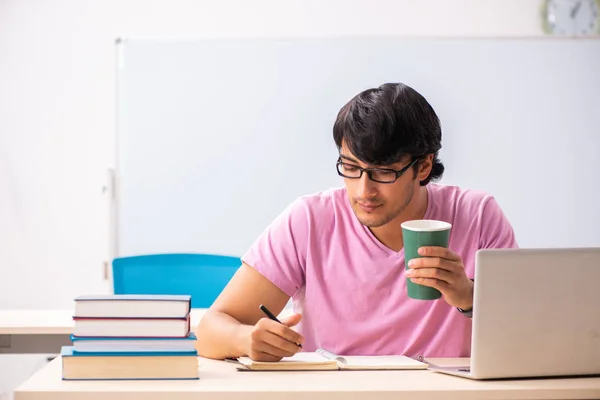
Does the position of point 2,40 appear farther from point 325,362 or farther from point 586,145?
point 325,362

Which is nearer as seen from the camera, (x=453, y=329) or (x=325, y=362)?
(x=325, y=362)

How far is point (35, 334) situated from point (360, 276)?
42.2 inches

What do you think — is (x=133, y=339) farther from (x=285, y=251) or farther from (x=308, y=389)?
(x=285, y=251)

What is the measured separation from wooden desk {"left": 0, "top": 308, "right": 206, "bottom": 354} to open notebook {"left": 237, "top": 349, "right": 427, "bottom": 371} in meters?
0.77

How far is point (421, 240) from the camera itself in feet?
4.92

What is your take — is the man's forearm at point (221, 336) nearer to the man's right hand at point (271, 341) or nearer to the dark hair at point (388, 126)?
the man's right hand at point (271, 341)

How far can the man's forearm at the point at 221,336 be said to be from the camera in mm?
1690

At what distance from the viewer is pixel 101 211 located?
13.5ft

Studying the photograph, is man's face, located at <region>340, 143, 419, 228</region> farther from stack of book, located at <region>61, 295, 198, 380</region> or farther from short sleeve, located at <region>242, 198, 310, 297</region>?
stack of book, located at <region>61, 295, 198, 380</region>

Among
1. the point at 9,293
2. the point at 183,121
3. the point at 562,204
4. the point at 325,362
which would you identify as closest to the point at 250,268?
the point at 325,362

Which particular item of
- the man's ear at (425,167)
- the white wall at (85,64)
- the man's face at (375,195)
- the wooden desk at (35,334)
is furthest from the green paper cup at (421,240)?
the white wall at (85,64)

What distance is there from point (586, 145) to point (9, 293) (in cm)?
282

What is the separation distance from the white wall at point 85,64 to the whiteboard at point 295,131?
268 mm

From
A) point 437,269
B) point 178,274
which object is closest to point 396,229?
point 437,269
